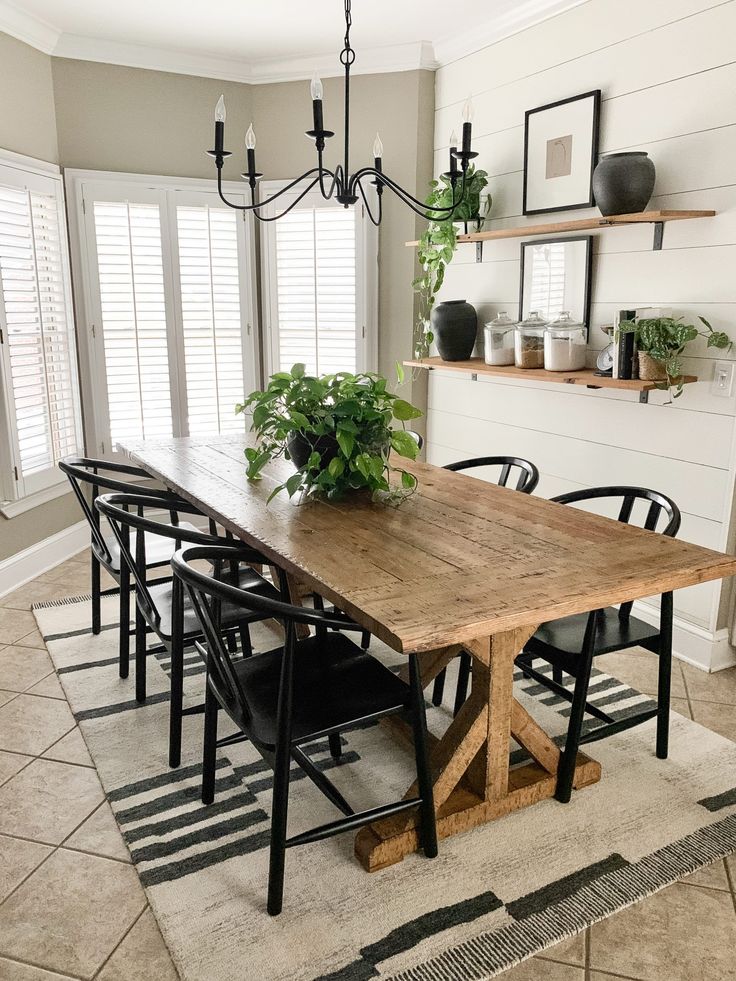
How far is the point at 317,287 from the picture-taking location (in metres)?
4.63

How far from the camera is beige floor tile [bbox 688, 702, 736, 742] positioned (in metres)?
2.63

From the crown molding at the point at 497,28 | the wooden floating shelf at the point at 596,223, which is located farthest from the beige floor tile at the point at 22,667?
the crown molding at the point at 497,28

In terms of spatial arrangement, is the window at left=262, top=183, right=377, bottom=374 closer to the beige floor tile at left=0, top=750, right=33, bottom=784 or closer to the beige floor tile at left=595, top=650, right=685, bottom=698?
the beige floor tile at left=595, top=650, right=685, bottom=698

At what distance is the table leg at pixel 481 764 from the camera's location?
1.96 m

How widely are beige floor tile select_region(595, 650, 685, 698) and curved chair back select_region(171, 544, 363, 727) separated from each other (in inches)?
64.6

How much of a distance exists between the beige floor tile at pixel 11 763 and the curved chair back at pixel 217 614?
32.4 inches

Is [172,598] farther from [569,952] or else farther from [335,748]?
[569,952]

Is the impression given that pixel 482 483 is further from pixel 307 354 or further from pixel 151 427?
pixel 151 427

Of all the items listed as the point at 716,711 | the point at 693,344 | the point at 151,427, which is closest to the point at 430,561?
the point at 716,711

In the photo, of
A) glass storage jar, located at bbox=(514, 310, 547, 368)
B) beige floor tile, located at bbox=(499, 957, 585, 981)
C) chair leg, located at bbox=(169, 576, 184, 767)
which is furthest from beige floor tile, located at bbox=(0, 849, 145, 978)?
glass storage jar, located at bbox=(514, 310, 547, 368)

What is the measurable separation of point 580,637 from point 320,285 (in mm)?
3004

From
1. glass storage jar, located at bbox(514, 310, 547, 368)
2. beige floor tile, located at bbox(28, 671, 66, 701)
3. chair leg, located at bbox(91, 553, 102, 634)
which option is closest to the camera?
beige floor tile, located at bbox(28, 671, 66, 701)

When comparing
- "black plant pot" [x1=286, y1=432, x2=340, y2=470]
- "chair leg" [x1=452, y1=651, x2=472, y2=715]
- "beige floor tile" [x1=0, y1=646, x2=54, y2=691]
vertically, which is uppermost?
"black plant pot" [x1=286, y1=432, x2=340, y2=470]

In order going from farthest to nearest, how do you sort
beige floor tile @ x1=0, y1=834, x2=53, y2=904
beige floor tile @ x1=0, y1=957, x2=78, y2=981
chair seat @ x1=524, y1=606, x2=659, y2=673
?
chair seat @ x1=524, y1=606, x2=659, y2=673 < beige floor tile @ x1=0, y1=834, x2=53, y2=904 < beige floor tile @ x1=0, y1=957, x2=78, y2=981
